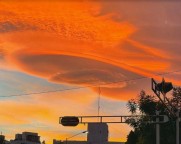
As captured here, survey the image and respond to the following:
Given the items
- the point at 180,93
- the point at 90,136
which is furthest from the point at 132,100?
the point at 90,136

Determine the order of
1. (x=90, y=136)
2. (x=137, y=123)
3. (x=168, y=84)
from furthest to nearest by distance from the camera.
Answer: (x=90, y=136), (x=137, y=123), (x=168, y=84)

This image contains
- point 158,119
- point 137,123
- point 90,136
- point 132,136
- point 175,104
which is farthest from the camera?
point 90,136

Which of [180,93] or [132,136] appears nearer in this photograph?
[180,93]

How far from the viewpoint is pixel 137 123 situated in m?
78.8

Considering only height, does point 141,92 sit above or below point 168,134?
above

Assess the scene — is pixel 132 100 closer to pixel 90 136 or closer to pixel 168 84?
pixel 168 84

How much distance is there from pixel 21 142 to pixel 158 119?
135536 millimetres

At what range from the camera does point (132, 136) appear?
3738 inches

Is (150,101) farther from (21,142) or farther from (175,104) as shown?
(21,142)

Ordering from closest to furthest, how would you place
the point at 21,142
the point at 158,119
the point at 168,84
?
the point at 168,84, the point at 158,119, the point at 21,142

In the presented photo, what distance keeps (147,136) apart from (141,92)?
11.2 m

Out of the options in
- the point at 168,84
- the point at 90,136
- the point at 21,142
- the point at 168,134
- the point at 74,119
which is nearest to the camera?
the point at 168,84

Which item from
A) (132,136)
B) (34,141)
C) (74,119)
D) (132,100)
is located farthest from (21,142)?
(74,119)

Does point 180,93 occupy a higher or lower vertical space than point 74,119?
higher
